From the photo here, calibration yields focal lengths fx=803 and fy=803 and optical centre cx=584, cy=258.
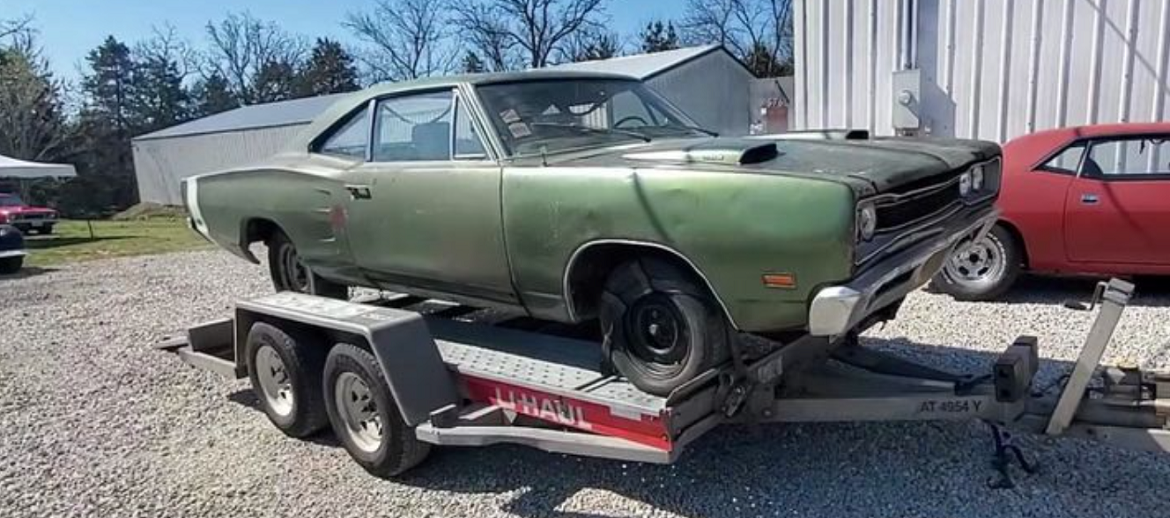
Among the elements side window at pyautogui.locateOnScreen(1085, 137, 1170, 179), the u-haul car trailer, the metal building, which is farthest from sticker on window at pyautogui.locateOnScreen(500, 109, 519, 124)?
the metal building

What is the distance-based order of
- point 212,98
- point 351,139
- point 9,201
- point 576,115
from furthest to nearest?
point 212,98 → point 9,201 → point 351,139 → point 576,115

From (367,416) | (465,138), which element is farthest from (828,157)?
(367,416)

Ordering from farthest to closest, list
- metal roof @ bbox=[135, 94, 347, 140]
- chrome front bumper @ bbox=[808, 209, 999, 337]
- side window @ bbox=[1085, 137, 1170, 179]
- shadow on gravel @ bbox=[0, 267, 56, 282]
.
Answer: metal roof @ bbox=[135, 94, 347, 140] < shadow on gravel @ bbox=[0, 267, 56, 282] < side window @ bbox=[1085, 137, 1170, 179] < chrome front bumper @ bbox=[808, 209, 999, 337]

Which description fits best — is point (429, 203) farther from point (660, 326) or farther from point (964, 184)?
point (964, 184)

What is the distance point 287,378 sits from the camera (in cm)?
429

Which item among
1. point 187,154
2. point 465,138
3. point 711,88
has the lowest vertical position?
point 465,138

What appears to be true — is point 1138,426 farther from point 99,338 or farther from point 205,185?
point 99,338

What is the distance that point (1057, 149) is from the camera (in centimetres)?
626

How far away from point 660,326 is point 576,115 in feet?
4.28

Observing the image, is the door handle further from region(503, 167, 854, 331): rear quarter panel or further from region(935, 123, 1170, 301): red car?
region(935, 123, 1170, 301): red car

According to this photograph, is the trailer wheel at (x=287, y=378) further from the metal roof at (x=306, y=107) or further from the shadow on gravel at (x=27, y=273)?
the shadow on gravel at (x=27, y=273)

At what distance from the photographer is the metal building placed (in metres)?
20.9

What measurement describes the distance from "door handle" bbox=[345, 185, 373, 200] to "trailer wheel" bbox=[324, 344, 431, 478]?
2.45 feet

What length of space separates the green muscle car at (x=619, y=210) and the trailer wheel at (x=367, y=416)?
0.51 m
